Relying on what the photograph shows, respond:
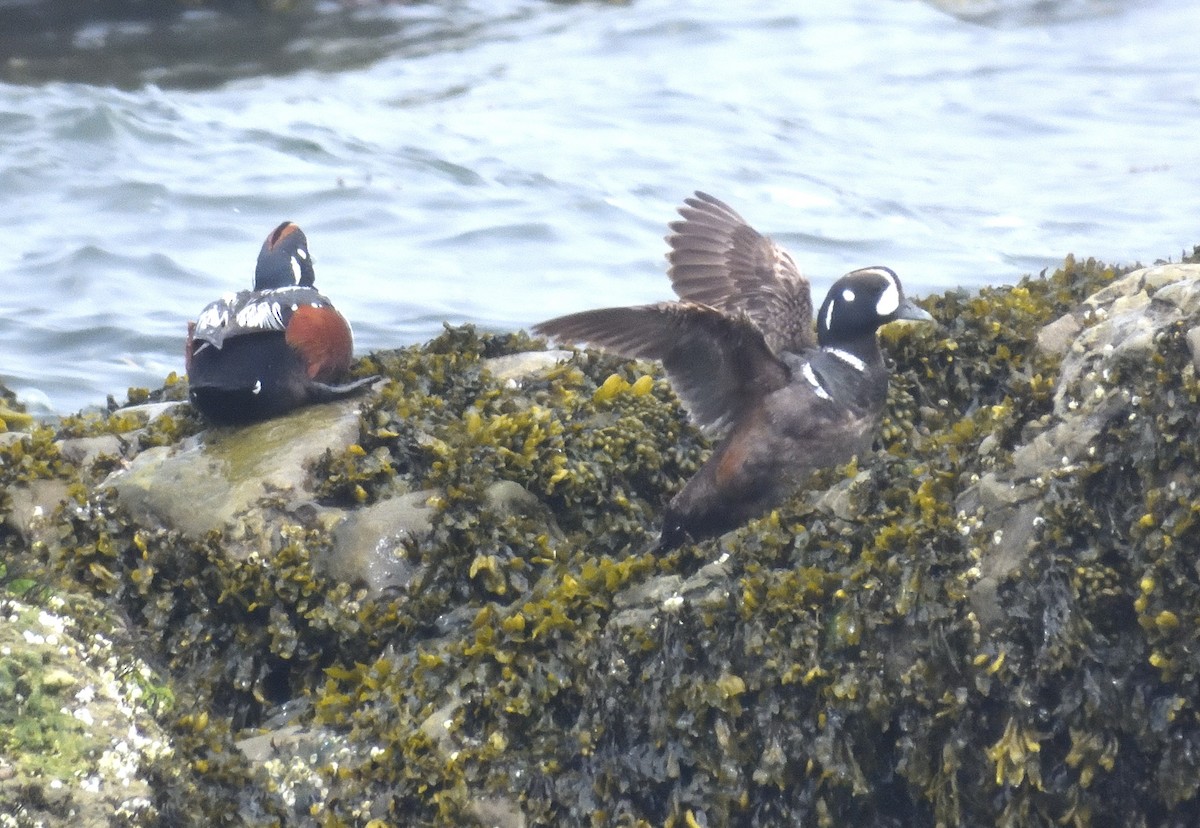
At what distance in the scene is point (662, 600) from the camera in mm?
4395

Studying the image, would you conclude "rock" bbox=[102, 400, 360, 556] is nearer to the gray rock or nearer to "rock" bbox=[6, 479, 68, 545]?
"rock" bbox=[6, 479, 68, 545]

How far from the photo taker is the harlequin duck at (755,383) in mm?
4965

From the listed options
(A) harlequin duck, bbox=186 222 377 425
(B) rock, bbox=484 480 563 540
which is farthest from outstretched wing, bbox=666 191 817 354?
(A) harlequin duck, bbox=186 222 377 425

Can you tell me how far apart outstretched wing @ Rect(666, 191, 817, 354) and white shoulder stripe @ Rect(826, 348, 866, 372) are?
446mm

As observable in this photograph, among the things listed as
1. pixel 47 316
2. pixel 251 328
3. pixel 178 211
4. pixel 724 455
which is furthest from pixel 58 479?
pixel 178 211

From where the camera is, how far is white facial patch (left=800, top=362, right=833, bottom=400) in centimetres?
521

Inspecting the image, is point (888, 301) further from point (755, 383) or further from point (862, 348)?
point (755, 383)

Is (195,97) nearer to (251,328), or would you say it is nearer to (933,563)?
(251,328)

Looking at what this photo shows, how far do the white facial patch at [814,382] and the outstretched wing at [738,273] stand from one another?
0.47 m

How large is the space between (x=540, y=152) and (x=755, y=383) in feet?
26.0

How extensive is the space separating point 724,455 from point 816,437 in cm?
32

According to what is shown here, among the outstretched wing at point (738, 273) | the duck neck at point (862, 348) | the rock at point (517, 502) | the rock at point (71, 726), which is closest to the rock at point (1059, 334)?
the duck neck at point (862, 348)

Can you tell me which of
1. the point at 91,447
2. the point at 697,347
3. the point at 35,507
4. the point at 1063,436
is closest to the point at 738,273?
the point at 697,347

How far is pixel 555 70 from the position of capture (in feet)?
48.4
